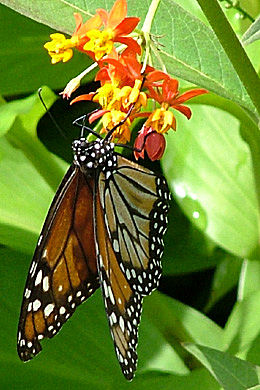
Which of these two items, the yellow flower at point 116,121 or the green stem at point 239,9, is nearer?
the yellow flower at point 116,121

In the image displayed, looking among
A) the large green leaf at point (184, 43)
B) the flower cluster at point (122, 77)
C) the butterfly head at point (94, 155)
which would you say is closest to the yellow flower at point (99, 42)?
the flower cluster at point (122, 77)

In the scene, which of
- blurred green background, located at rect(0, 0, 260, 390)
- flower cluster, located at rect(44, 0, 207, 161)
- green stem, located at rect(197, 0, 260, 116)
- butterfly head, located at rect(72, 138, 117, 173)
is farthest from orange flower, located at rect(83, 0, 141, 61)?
blurred green background, located at rect(0, 0, 260, 390)

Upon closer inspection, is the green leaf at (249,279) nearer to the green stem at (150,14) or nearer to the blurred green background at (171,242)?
the blurred green background at (171,242)

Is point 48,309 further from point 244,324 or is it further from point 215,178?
point 215,178

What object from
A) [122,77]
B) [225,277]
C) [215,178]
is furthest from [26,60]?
[122,77]

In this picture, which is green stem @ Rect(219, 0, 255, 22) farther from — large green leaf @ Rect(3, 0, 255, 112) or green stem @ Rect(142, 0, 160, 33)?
green stem @ Rect(142, 0, 160, 33)

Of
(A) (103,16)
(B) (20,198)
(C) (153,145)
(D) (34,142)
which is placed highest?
(A) (103,16)

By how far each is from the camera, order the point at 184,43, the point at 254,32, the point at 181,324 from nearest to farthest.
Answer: the point at 254,32
the point at 184,43
the point at 181,324
